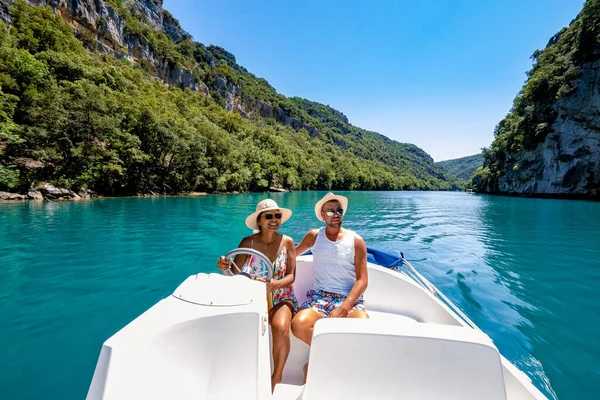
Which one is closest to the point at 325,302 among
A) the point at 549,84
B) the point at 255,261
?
the point at 255,261

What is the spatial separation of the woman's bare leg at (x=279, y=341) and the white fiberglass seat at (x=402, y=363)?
0.69 metres

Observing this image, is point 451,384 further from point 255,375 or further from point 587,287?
point 587,287

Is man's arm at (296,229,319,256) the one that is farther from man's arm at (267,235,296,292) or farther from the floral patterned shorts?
the floral patterned shorts

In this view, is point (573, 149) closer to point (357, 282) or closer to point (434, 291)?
point (434, 291)

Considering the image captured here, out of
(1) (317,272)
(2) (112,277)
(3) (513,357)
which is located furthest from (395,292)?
(2) (112,277)

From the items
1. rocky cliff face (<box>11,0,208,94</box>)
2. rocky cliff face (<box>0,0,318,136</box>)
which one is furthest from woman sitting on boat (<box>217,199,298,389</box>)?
rocky cliff face (<box>11,0,208,94</box>)

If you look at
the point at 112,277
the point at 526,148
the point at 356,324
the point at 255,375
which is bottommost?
the point at 112,277

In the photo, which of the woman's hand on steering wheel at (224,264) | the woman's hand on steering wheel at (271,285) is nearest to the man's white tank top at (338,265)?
the woman's hand on steering wheel at (271,285)

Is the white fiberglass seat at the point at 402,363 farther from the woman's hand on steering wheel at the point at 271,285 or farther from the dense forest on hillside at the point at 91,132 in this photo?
the dense forest on hillside at the point at 91,132

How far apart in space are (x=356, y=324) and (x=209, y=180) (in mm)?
33897

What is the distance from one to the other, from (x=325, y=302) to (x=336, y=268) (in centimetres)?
33

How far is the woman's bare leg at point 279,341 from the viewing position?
6.30 feet

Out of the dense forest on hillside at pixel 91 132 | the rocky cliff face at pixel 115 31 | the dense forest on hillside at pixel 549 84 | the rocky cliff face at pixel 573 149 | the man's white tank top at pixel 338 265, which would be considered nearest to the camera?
the man's white tank top at pixel 338 265

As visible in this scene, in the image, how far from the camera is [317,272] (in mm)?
2578
